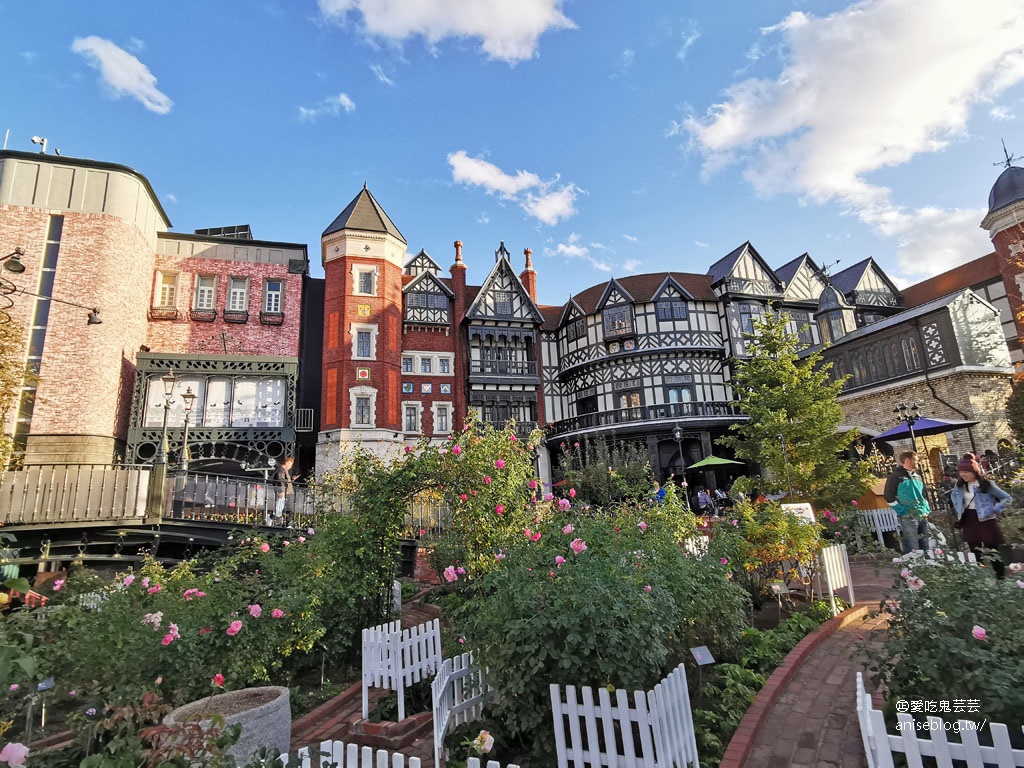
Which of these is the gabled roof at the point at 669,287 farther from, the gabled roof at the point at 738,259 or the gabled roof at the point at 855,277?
the gabled roof at the point at 855,277

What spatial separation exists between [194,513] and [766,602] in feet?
40.2

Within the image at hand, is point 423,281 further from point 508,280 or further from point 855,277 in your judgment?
point 855,277

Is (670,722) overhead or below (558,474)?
below

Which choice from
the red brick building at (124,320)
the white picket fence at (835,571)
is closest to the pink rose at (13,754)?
the white picket fence at (835,571)

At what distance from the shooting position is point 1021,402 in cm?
1870

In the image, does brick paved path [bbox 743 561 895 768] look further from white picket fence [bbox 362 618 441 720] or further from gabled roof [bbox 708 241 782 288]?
gabled roof [bbox 708 241 782 288]

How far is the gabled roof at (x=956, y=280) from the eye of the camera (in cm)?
3150

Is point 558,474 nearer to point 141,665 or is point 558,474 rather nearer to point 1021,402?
point 1021,402

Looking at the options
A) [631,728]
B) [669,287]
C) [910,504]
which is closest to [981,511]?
[910,504]

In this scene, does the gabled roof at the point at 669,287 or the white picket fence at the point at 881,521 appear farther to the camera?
the gabled roof at the point at 669,287

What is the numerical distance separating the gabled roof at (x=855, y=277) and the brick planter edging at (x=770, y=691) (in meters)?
34.0

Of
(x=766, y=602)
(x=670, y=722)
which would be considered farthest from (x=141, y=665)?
(x=766, y=602)

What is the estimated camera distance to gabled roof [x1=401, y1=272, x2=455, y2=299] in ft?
99.6

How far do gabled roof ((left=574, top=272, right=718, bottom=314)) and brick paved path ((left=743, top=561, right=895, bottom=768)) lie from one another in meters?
27.5
